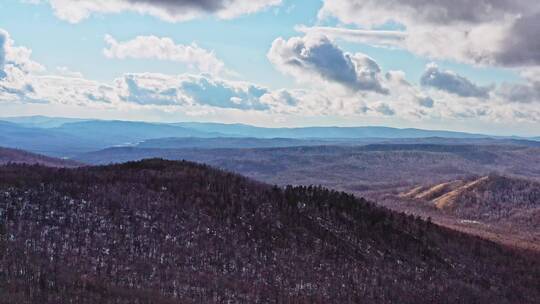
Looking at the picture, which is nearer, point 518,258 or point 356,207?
point 356,207

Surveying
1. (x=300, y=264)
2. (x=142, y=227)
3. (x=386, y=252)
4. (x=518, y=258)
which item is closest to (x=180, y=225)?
(x=142, y=227)

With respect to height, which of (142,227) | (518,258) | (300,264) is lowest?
(518,258)

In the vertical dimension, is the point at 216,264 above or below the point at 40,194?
below

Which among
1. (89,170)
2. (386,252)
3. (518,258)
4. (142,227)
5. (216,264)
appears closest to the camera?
(216,264)

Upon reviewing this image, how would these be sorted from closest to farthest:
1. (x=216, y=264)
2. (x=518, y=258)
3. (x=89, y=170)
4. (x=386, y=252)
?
1. (x=216, y=264)
2. (x=386, y=252)
3. (x=89, y=170)
4. (x=518, y=258)

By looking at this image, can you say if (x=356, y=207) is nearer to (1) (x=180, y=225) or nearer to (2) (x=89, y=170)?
(1) (x=180, y=225)

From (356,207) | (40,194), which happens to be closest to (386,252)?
(356,207)
